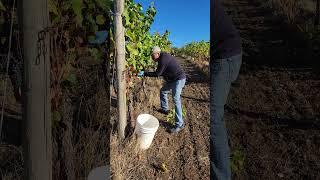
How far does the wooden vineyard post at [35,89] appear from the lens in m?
1.99

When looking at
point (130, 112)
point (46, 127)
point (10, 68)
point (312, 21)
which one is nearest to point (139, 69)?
point (130, 112)

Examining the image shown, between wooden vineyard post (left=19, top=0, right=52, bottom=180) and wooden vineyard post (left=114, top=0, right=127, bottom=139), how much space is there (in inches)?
104

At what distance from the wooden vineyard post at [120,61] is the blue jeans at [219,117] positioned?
1923 millimetres

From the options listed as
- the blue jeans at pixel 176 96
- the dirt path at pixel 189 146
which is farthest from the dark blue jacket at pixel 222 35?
the blue jeans at pixel 176 96

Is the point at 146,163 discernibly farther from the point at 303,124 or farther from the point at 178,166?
the point at 303,124

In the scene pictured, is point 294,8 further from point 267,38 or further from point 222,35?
point 222,35

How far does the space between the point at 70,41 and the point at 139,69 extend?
14.2 feet

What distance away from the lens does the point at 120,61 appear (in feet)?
15.9

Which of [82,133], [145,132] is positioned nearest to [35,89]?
[82,133]

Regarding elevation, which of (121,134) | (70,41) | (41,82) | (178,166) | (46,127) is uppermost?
(70,41)

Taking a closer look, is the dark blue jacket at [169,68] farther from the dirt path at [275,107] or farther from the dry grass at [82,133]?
the dry grass at [82,133]

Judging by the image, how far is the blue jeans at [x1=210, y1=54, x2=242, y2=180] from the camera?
9.50 feet

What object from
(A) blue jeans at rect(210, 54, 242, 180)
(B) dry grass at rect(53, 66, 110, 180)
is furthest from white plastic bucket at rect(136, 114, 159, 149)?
(A) blue jeans at rect(210, 54, 242, 180)

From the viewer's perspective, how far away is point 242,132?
5598 mm
